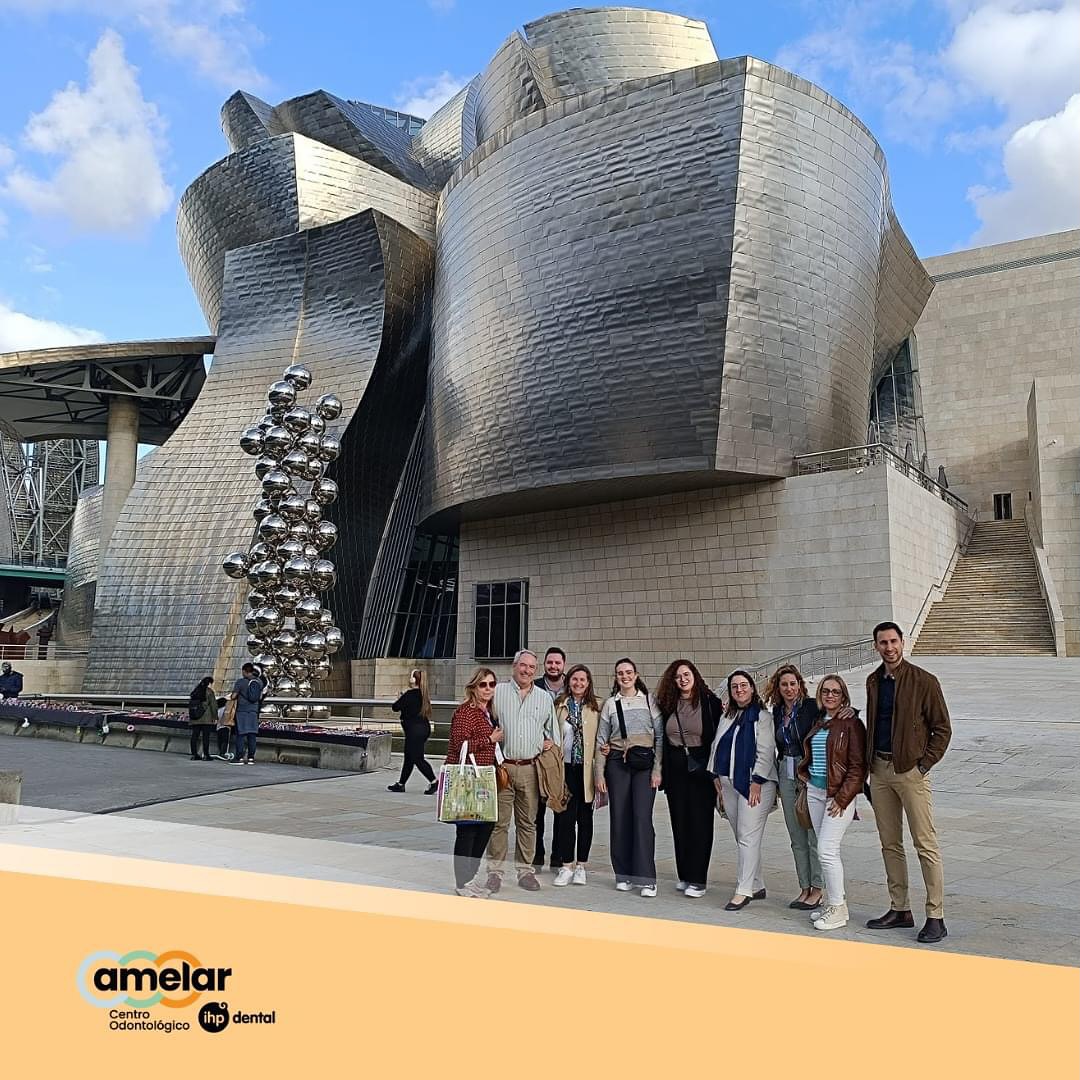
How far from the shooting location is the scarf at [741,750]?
18.4ft

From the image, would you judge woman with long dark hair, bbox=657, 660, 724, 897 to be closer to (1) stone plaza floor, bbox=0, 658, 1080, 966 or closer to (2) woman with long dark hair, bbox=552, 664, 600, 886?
(1) stone plaza floor, bbox=0, 658, 1080, 966

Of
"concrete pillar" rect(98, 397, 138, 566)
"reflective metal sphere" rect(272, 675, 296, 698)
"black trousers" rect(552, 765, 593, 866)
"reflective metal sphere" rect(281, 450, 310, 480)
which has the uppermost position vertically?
"concrete pillar" rect(98, 397, 138, 566)

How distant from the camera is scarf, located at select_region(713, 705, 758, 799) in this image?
221 inches

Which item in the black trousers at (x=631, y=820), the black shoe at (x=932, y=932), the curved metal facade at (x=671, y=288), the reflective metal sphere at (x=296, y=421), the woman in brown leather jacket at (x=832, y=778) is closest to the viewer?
the black shoe at (x=932, y=932)

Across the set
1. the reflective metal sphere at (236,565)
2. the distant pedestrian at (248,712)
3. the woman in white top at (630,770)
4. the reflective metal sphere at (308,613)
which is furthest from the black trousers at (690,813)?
the reflective metal sphere at (236,565)

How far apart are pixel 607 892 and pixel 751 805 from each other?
97 cm

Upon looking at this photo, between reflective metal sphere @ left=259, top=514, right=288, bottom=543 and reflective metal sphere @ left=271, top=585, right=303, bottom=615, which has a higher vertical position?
reflective metal sphere @ left=259, top=514, right=288, bottom=543

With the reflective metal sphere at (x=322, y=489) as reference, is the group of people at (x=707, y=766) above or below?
below

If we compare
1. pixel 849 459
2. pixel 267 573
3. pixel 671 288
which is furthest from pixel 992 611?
pixel 267 573

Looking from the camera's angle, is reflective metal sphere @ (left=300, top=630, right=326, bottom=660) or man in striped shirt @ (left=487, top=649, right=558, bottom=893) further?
reflective metal sphere @ (left=300, top=630, right=326, bottom=660)

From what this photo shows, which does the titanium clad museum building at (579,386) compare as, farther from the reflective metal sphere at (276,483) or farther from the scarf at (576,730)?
the scarf at (576,730)

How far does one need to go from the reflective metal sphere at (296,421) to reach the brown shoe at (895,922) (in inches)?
592

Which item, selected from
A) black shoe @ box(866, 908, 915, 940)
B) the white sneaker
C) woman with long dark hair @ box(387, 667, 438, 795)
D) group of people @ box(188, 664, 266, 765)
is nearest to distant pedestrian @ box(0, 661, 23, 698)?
group of people @ box(188, 664, 266, 765)

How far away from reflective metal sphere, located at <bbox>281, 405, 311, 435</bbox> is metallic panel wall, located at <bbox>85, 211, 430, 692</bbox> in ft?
23.8
